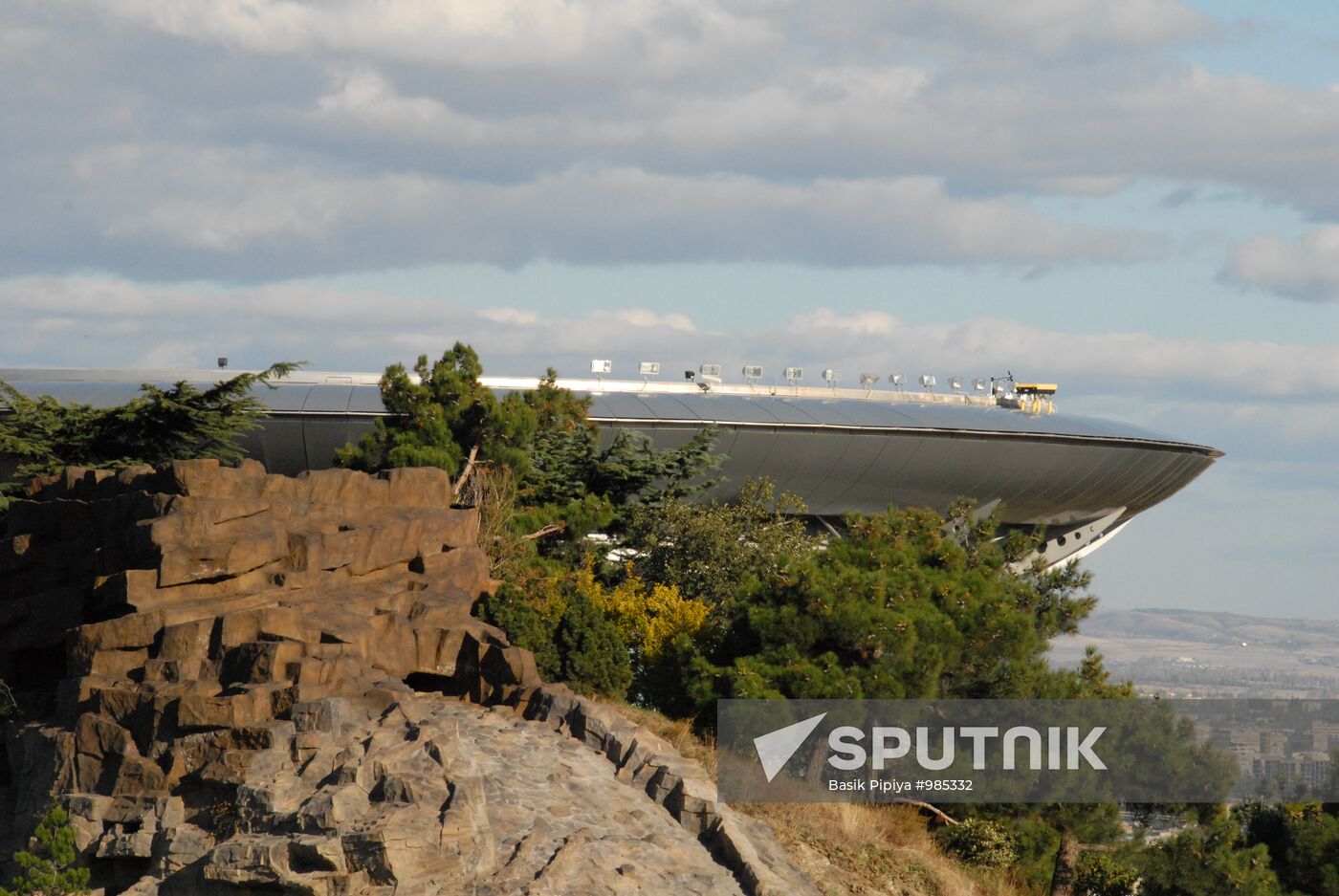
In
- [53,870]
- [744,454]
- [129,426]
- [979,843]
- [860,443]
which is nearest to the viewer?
[53,870]

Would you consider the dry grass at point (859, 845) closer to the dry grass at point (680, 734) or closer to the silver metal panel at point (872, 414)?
the dry grass at point (680, 734)

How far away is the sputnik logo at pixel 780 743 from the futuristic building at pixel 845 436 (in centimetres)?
1762

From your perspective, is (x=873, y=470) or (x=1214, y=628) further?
(x=1214, y=628)

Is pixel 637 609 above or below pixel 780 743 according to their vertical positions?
above

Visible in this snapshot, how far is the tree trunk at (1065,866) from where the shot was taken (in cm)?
2005

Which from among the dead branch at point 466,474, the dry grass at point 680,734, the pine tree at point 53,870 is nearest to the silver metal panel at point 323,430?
the dead branch at point 466,474

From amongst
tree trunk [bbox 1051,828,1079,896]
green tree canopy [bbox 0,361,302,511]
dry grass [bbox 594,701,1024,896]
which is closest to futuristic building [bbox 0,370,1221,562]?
green tree canopy [bbox 0,361,302,511]

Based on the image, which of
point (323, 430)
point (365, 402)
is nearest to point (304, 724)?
point (323, 430)

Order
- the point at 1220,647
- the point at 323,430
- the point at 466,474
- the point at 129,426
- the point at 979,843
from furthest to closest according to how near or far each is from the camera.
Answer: the point at 1220,647, the point at 323,430, the point at 129,426, the point at 466,474, the point at 979,843

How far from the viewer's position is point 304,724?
14.8 metres

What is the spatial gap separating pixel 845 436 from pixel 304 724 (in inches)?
1068

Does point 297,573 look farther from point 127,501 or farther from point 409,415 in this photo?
point 409,415

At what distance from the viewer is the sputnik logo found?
19.8 metres

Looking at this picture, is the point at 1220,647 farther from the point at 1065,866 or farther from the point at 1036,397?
the point at 1065,866
